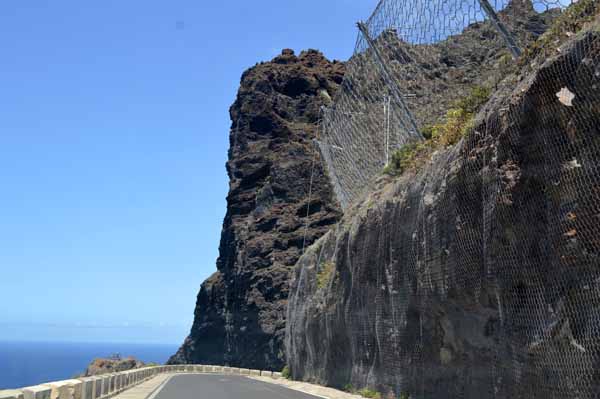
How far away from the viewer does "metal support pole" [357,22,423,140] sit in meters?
21.8

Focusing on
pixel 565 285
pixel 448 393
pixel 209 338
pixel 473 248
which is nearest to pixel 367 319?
pixel 448 393

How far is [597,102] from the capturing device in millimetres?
9680

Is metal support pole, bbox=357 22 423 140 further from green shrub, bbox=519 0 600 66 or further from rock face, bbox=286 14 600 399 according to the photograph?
green shrub, bbox=519 0 600 66

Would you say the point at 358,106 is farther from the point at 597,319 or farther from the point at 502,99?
the point at 597,319

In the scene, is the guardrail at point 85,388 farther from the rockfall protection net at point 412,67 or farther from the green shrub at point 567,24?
the rockfall protection net at point 412,67

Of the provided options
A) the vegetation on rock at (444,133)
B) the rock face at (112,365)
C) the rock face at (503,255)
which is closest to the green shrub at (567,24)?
the rock face at (503,255)

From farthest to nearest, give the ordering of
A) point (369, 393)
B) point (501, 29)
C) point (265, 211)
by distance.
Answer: point (265, 211)
point (369, 393)
point (501, 29)

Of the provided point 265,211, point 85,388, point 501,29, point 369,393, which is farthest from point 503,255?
point 265,211

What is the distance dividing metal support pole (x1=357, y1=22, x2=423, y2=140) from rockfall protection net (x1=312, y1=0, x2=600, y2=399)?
0.08 m

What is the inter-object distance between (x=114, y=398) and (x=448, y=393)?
416 inches

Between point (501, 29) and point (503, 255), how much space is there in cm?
573

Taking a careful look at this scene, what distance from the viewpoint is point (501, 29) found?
1486 cm

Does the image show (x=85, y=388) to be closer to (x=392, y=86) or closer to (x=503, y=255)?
(x=503, y=255)

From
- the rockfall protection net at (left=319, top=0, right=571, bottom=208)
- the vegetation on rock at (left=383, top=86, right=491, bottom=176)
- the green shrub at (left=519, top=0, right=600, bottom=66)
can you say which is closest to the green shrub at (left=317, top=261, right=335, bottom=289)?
the rockfall protection net at (left=319, top=0, right=571, bottom=208)
